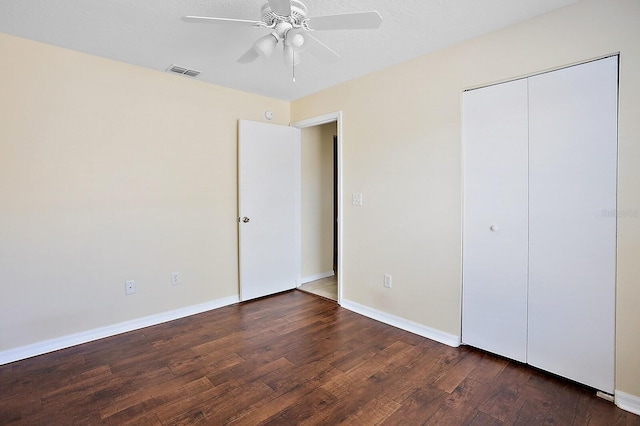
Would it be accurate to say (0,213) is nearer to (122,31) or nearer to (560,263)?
(122,31)

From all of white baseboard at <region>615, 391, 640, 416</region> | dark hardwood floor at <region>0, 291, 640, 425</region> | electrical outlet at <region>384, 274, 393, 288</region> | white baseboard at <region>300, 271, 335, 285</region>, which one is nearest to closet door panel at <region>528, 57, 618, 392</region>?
white baseboard at <region>615, 391, 640, 416</region>

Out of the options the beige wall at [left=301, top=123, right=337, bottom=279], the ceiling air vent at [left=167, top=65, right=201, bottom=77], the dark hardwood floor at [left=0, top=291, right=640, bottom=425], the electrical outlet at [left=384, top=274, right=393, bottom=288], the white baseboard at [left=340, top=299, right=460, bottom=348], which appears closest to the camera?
the dark hardwood floor at [left=0, top=291, right=640, bottom=425]

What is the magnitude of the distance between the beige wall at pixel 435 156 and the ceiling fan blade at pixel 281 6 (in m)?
1.54

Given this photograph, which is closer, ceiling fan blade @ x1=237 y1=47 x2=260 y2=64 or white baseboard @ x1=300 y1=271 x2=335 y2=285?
ceiling fan blade @ x1=237 y1=47 x2=260 y2=64

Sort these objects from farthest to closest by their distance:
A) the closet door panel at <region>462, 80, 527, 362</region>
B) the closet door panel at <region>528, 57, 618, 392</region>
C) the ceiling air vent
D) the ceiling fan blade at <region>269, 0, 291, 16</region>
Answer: the ceiling air vent, the closet door panel at <region>462, 80, 527, 362</region>, the closet door panel at <region>528, 57, 618, 392</region>, the ceiling fan blade at <region>269, 0, 291, 16</region>

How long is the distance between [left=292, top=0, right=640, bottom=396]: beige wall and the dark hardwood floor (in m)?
0.39

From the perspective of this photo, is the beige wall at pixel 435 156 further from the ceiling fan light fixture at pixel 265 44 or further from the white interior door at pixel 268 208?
the ceiling fan light fixture at pixel 265 44

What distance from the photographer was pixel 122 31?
2242 millimetres

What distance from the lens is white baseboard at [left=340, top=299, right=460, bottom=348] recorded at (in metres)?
2.59

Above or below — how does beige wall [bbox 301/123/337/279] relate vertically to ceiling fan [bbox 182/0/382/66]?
below

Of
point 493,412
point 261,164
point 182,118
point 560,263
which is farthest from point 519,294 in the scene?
point 182,118

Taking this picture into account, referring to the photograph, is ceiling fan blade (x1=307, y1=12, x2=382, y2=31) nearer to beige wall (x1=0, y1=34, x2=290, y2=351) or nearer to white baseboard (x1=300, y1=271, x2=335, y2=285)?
beige wall (x1=0, y1=34, x2=290, y2=351)

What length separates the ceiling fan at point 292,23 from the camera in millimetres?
1530

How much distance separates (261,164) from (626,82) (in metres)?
3.04
